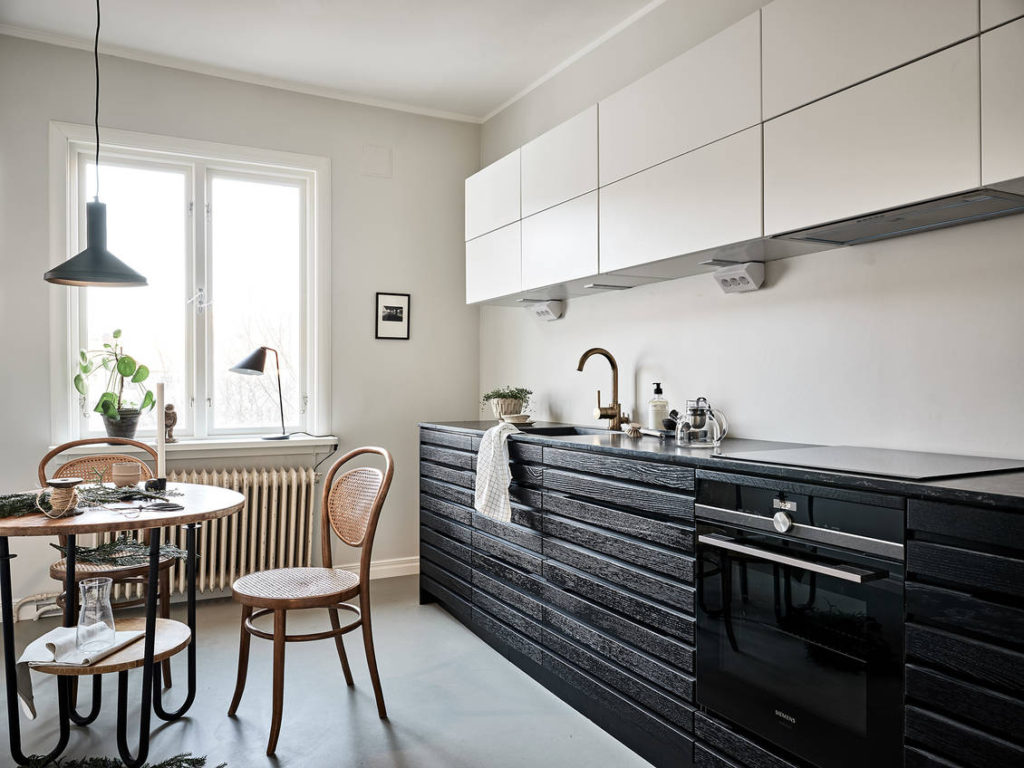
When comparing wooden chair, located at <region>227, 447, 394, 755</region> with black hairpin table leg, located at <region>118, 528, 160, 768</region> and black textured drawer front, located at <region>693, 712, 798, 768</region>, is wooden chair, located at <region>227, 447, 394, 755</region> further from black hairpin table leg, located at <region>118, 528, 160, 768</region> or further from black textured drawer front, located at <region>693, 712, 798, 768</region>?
black textured drawer front, located at <region>693, 712, 798, 768</region>

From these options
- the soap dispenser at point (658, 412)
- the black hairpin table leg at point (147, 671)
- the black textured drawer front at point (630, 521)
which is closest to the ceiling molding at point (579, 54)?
the soap dispenser at point (658, 412)

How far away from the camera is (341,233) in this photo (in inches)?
169

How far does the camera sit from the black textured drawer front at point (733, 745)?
1.81m

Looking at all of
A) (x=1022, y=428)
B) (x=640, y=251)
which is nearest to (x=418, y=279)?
(x=640, y=251)

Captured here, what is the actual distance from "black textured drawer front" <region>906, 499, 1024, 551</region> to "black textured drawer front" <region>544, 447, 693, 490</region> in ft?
2.24

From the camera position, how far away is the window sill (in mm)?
3586

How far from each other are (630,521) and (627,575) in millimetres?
176

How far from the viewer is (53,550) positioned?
11.6 feet

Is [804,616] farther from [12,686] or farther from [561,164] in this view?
[12,686]

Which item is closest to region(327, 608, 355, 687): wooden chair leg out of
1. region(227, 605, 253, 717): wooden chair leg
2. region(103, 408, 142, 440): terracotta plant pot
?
region(227, 605, 253, 717): wooden chair leg

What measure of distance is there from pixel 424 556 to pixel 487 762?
1.68m

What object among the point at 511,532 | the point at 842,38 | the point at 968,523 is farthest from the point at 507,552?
the point at 842,38

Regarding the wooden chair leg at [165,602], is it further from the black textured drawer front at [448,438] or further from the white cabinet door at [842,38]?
the white cabinet door at [842,38]

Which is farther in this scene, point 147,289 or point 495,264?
point 147,289
